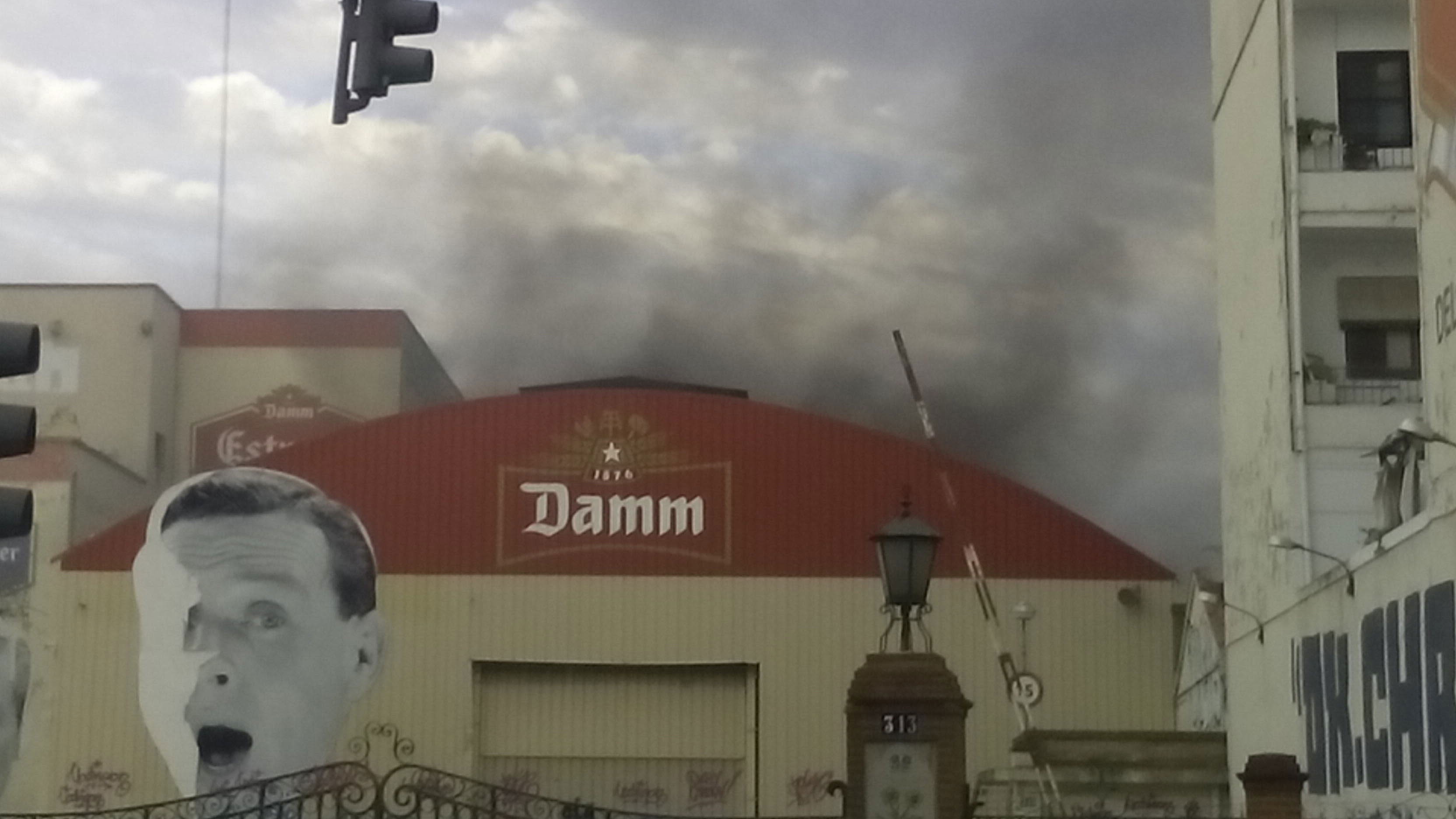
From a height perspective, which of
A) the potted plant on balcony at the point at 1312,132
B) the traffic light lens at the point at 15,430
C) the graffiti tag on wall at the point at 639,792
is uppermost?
the potted plant on balcony at the point at 1312,132

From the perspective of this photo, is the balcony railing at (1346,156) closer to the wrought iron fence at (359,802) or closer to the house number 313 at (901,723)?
the wrought iron fence at (359,802)

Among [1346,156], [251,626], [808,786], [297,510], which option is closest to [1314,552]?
[1346,156]

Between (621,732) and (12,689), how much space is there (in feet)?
34.1

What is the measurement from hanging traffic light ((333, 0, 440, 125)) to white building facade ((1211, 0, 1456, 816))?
9358 mm

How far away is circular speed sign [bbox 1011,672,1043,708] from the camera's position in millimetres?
32281

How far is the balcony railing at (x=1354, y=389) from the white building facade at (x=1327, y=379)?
30mm

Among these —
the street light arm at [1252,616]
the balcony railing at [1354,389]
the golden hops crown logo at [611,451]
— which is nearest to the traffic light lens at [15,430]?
the balcony railing at [1354,389]

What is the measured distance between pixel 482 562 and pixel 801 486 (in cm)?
551

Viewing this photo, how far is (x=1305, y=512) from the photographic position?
75.9 ft

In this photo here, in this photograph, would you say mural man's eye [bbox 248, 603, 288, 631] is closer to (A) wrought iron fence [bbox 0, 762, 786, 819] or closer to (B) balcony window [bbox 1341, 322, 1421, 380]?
(A) wrought iron fence [bbox 0, 762, 786, 819]

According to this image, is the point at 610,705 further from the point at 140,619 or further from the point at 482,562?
→ the point at 140,619

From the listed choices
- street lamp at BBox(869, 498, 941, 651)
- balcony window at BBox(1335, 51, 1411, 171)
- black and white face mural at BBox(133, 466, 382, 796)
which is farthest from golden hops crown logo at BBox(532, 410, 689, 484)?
street lamp at BBox(869, 498, 941, 651)

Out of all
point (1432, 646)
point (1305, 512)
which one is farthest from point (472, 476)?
point (1432, 646)

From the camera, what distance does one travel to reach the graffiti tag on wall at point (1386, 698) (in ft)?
53.9
